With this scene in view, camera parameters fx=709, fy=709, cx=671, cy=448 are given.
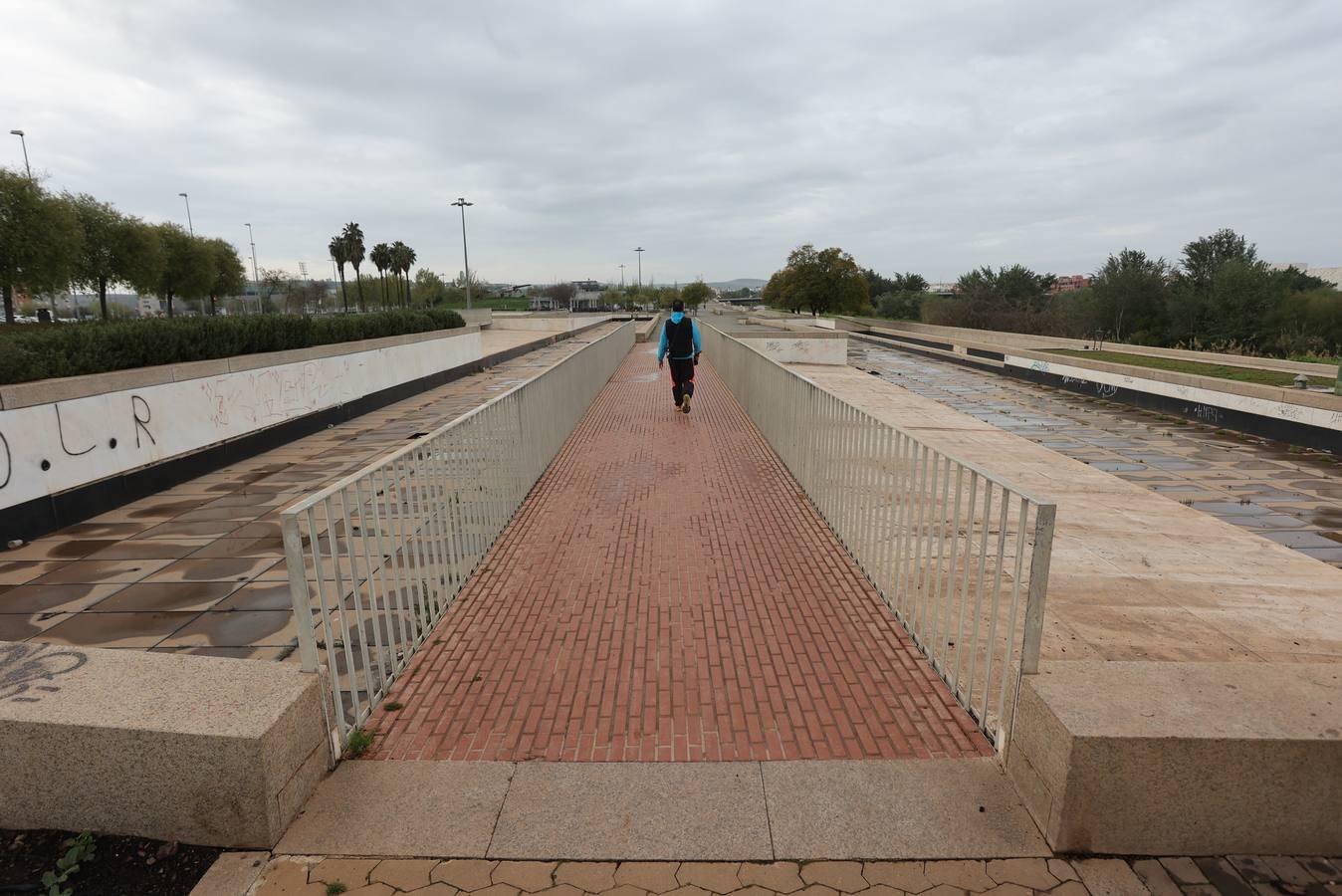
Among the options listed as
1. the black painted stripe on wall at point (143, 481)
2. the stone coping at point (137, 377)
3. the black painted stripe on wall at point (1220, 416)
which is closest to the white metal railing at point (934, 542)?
the black painted stripe on wall at point (1220, 416)

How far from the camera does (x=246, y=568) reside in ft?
17.9

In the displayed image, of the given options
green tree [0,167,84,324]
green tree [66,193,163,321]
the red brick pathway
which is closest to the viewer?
the red brick pathway

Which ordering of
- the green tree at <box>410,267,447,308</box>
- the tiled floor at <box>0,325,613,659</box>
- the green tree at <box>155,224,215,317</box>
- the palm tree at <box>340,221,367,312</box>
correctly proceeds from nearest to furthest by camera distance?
the tiled floor at <box>0,325,613,659</box> < the green tree at <box>155,224,215,317</box> < the palm tree at <box>340,221,367,312</box> < the green tree at <box>410,267,447,308</box>

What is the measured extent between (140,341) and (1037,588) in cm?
954

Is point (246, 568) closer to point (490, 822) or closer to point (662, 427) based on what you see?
point (490, 822)

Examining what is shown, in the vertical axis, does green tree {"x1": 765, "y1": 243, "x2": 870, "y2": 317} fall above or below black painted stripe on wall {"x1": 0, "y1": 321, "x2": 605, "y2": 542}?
above

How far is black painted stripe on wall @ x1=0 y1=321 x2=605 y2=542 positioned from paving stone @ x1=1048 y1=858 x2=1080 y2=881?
7.62 m

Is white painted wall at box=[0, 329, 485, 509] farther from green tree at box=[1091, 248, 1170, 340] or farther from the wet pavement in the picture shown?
green tree at box=[1091, 248, 1170, 340]

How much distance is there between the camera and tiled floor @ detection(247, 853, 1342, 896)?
90.5 inches

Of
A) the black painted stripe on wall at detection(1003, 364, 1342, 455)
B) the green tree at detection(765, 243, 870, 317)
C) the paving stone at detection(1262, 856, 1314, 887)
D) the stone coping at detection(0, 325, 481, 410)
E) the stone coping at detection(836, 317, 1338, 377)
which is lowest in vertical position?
the paving stone at detection(1262, 856, 1314, 887)

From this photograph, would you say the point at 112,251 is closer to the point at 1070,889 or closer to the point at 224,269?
the point at 224,269

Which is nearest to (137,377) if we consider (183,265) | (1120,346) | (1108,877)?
(1108,877)

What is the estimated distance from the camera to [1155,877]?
92.4 inches

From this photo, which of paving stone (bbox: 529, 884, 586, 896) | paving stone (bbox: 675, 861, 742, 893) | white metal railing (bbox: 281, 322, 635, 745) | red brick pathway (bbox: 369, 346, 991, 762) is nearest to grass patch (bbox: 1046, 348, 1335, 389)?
red brick pathway (bbox: 369, 346, 991, 762)
